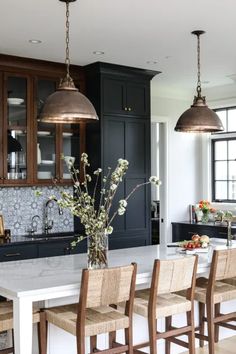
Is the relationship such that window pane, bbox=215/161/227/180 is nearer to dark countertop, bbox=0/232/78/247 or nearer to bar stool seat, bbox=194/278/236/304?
dark countertop, bbox=0/232/78/247

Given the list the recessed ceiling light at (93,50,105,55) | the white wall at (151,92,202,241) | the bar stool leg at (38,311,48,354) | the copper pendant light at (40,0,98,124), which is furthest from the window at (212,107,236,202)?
the bar stool leg at (38,311,48,354)

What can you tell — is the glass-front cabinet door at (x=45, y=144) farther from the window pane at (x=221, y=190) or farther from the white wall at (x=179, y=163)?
the window pane at (x=221, y=190)

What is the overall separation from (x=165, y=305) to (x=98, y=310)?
18.8 inches

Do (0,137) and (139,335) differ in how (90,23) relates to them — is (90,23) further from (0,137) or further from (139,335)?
(139,335)

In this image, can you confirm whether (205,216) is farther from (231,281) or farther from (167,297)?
(167,297)

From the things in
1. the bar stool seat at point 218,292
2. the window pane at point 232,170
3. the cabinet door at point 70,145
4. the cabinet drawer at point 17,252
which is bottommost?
the bar stool seat at point 218,292

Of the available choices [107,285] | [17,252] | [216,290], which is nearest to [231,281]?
[216,290]

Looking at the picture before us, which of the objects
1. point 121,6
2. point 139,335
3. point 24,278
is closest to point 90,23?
point 121,6

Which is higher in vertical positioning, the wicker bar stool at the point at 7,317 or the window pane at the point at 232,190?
the window pane at the point at 232,190

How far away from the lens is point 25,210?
6090 mm

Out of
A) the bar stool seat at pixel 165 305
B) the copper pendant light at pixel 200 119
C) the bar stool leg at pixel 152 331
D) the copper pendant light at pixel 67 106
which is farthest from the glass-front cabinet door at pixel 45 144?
the bar stool leg at pixel 152 331

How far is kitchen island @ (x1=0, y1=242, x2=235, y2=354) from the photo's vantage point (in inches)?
118

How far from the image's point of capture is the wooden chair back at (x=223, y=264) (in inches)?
152

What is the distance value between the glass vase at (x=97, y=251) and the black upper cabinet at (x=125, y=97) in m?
2.74
